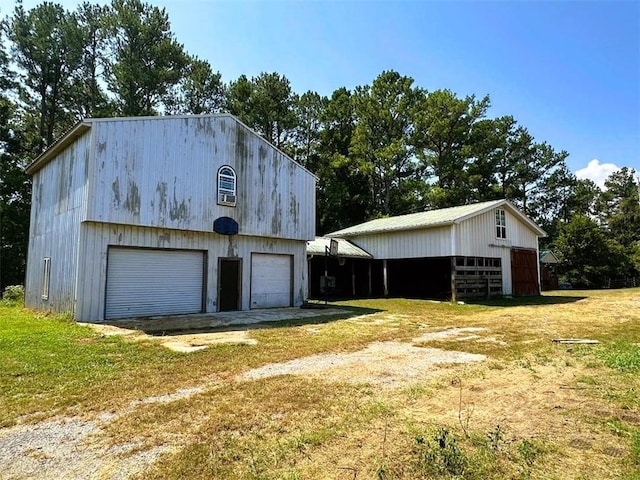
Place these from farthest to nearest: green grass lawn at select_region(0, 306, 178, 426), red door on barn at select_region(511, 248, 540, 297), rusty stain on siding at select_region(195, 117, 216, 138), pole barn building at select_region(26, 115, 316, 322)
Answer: red door on barn at select_region(511, 248, 540, 297) → rusty stain on siding at select_region(195, 117, 216, 138) → pole barn building at select_region(26, 115, 316, 322) → green grass lawn at select_region(0, 306, 178, 426)

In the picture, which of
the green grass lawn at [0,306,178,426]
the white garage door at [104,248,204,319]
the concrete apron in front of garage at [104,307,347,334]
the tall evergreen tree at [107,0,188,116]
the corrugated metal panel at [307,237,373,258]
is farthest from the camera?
the tall evergreen tree at [107,0,188,116]

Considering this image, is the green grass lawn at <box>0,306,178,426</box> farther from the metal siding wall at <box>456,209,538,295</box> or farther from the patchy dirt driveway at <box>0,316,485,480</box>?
the metal siding wall at <box>456,209,538,295</box>

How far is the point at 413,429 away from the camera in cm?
373

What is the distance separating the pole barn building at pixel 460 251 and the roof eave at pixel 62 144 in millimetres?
13975

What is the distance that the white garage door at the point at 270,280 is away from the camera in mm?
14867

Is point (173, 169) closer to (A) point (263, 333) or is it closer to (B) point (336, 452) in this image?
(A) point (263, 333)

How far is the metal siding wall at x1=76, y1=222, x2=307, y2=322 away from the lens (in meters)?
11.2

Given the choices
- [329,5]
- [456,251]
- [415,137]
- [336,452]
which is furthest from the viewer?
[415,137]

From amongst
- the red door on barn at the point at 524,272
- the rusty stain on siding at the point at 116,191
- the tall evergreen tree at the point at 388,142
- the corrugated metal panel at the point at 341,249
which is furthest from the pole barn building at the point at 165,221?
the tall evergreen tree at the point at 388,142

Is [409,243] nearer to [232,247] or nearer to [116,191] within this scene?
[232,247]

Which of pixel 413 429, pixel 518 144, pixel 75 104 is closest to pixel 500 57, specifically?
pixel 413 429

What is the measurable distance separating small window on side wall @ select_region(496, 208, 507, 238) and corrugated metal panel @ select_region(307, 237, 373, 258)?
6.66 metres

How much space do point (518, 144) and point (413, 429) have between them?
149 ft

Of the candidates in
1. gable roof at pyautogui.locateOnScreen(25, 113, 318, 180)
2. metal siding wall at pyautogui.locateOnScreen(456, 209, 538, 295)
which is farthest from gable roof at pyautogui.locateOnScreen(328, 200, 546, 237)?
gable roof at pyautogui.locateOnScreen(25, 113, 318, 180)
